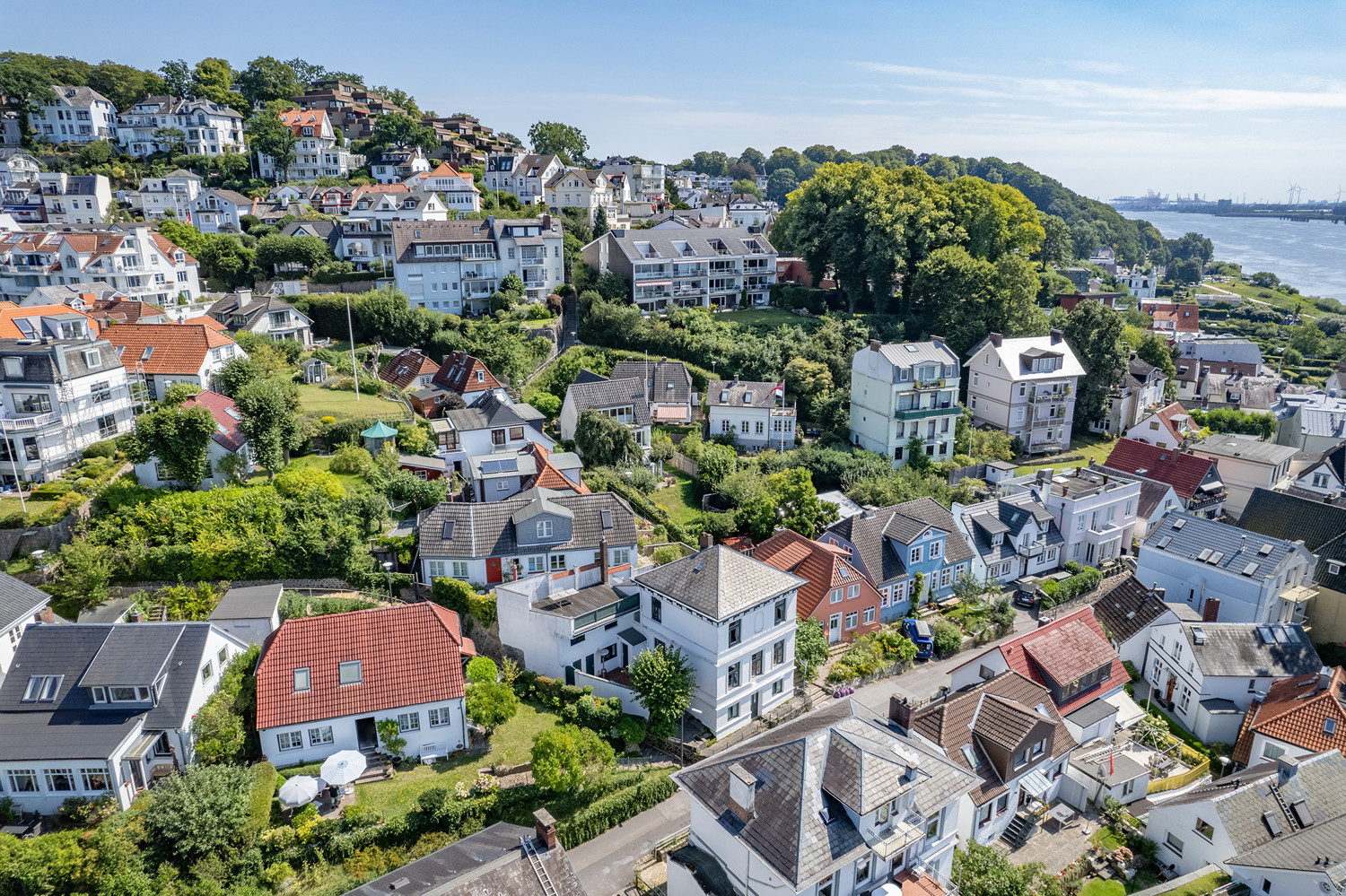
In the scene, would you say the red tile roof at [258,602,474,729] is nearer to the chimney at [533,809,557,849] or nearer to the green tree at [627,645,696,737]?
the green tree at [627,645,696,737]

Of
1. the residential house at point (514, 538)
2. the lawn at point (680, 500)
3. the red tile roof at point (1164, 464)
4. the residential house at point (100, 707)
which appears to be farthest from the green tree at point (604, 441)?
the red tile roof at point (1164, 464)

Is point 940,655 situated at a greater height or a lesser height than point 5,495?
lesser

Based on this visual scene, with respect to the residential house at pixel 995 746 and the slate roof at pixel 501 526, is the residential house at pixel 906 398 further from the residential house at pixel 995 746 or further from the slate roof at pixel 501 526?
the residential house at pixel 995 746

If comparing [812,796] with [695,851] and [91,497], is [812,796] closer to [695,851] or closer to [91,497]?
[695,851]

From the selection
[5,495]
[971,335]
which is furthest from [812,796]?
[971,335]

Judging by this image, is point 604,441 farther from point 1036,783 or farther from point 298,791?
point 1036,783

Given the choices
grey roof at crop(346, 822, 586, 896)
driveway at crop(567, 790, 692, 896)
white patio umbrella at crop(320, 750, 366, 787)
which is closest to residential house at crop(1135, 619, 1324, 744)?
driveway at crop(567, 790, 692, 896)
